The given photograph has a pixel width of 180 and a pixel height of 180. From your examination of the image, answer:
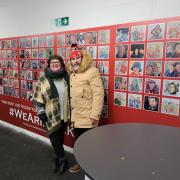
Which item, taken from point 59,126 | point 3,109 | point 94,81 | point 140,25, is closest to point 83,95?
point 94,81

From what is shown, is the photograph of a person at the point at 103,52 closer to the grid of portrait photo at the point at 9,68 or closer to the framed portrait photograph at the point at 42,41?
the framed portrait photograph at the point at 42,41

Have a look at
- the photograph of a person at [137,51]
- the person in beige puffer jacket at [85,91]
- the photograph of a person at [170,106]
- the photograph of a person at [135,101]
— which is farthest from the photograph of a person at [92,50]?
the photograph of a person at [170,106]

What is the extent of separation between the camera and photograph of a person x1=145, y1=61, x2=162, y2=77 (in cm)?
200

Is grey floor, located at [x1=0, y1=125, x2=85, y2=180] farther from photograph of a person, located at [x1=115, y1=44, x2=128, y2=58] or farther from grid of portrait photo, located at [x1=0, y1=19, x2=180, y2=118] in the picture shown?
photograph of a person, located at [x1=115, y1=44, x2=128, y2=58]

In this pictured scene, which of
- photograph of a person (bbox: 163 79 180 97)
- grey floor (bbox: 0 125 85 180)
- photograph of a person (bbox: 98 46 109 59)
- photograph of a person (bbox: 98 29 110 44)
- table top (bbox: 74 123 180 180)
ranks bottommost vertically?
grey floor (bbox: 0 125 85 180)

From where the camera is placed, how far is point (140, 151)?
115cm

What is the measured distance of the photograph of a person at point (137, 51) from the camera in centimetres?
208

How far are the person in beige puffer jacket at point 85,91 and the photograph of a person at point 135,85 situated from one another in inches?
11.9

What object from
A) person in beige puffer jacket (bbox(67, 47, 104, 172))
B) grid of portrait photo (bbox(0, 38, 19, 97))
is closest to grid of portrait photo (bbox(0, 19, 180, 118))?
person in beige puffer jacket (bbox(67, 47, 104, 172))

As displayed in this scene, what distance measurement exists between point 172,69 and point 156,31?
0.39 meters

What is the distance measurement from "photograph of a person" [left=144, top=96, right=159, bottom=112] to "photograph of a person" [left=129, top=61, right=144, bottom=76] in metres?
0.26

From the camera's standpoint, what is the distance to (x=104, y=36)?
2336mm

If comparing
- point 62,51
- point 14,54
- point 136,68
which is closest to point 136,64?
point 136,68

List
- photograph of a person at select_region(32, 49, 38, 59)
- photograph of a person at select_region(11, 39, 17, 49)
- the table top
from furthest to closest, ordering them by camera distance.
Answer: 1. photograph of a person at select_region(11, 39, 17, 49)
2. photograph of a person at select_region(32, 49, 38, 59)
3. the table top
